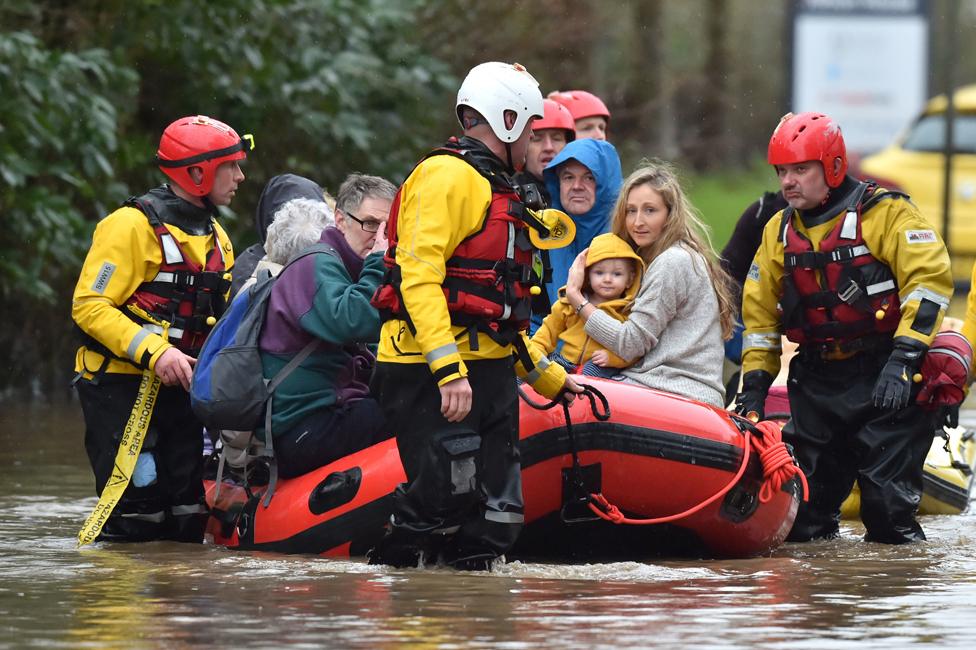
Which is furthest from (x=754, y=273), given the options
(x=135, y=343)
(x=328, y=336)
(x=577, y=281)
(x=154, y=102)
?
(x=154, y=102)

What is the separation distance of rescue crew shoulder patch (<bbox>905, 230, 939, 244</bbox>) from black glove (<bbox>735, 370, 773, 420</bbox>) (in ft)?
2.99

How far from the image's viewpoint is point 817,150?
27.1 feet

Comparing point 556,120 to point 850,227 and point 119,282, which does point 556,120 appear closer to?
point 850,227

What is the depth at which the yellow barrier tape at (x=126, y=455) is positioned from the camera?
8.15 meters

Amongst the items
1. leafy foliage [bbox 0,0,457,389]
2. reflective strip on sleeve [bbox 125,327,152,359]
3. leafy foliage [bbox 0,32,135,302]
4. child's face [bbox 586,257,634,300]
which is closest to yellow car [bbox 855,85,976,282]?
leafy foliage [bbox 0,0,457,389]

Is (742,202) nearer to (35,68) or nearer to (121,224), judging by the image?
(35,68)

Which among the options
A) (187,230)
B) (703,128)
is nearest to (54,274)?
(187,230)

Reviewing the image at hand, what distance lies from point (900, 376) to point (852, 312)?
1.25 feet

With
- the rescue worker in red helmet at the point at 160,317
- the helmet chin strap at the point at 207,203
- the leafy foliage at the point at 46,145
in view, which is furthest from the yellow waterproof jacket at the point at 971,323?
the leafy foliage at the point at 46,145

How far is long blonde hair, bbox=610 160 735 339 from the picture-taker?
845cm

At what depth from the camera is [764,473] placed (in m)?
7.92

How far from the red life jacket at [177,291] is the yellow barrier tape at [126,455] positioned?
22 centimetres

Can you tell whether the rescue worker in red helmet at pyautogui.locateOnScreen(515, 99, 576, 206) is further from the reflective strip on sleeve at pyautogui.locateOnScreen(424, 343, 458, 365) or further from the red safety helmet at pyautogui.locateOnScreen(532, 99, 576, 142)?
the reflective strip on sleeve at pyautogui.locateOnScreen(424, 343, 458, 365)

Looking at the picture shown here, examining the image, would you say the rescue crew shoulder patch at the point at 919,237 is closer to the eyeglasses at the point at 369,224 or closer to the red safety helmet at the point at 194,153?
the eyeglasses at the point at 369,224
